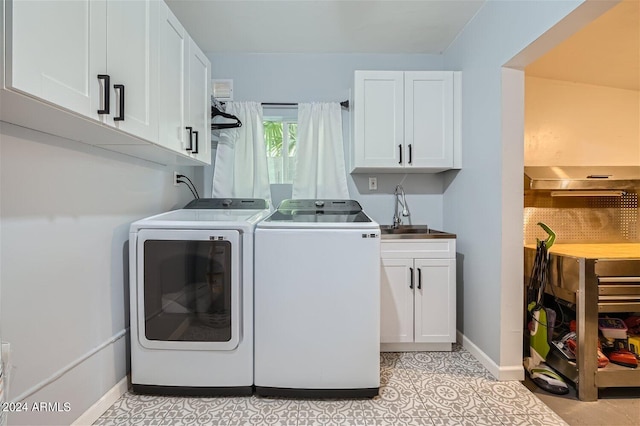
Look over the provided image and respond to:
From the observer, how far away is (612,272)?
5.41 feet

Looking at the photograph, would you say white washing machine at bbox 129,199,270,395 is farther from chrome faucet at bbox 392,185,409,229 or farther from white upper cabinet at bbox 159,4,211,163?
chrome faucet at bbox 392,185,409,229

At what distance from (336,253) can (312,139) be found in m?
1.33

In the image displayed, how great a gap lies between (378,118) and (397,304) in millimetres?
1400

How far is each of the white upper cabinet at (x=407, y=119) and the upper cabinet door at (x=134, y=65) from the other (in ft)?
4.56

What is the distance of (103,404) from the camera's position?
5.03 ft

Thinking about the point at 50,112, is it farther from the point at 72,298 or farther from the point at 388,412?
the point at 388,412

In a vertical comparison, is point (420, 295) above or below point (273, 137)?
below

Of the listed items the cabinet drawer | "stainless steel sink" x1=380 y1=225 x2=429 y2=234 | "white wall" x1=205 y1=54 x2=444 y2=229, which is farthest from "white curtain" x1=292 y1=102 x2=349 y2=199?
the cabinet drawer

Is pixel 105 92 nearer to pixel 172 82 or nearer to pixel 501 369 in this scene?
pixel 172 82

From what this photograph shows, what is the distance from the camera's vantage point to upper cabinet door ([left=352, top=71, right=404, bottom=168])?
2.32 metres

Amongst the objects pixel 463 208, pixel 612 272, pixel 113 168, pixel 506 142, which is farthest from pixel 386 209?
pixel 113 168

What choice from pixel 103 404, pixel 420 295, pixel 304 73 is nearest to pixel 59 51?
pixel 103 404

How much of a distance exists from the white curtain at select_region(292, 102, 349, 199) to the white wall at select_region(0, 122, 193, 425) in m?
1.29

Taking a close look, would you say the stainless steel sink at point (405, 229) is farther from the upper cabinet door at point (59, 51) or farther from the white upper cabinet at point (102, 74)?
the upper cabinet door at point (59, 51)
